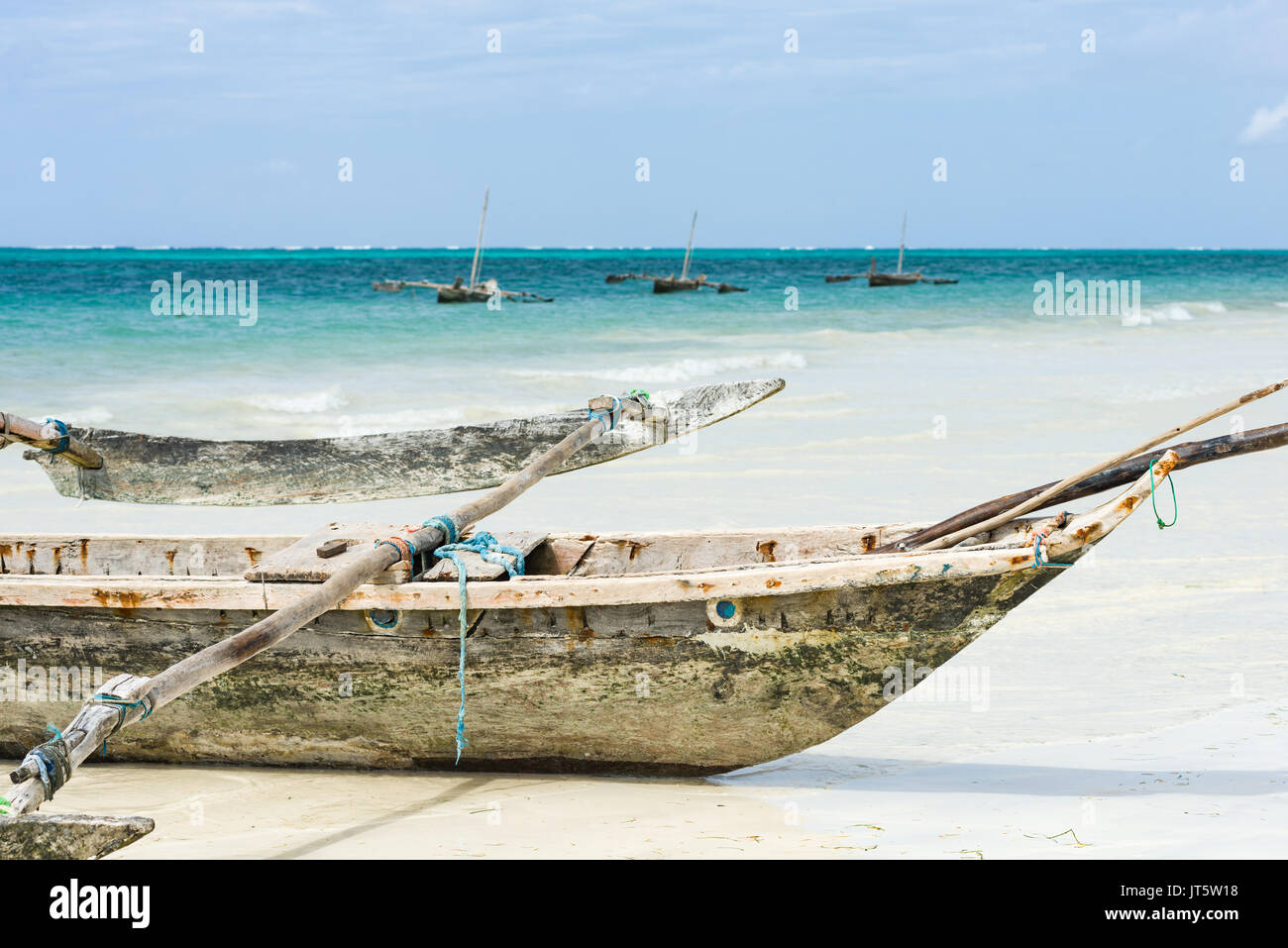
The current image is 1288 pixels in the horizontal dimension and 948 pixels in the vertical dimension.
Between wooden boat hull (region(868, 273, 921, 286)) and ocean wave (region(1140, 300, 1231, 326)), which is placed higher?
wooden boat hull (region(868, 273, 921, 286))

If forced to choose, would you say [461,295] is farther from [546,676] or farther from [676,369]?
[546,676]

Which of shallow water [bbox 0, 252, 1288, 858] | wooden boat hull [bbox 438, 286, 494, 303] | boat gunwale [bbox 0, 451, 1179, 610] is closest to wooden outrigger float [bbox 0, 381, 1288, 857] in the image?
boat gunwale [bbox 0, 451, 1179, 610]

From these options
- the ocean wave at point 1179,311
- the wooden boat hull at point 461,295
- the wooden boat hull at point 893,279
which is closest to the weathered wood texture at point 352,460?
the ocean wave at point 1179,311

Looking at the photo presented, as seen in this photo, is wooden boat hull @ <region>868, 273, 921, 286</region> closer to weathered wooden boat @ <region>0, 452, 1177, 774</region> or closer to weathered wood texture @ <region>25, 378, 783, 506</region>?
weathered wood texture @ <region>25, 378, 783, 506</region>

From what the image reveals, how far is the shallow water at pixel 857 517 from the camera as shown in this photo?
397 cm

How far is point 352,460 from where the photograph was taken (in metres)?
6.18

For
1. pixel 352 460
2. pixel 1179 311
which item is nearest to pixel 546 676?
pixel 352 460

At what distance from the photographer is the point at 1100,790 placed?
4176 mm

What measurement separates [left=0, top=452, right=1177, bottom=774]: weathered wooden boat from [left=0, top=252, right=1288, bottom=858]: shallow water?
0.17 m

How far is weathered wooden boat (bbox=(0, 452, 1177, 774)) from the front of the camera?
3.96 metres

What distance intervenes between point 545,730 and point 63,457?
3396 mm

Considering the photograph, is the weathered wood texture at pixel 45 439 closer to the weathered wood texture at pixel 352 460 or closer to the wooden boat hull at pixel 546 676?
the weathered wood texture at pixel 352 460

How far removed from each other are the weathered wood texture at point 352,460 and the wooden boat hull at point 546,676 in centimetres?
175

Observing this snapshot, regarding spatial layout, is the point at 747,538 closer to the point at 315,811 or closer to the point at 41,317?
the point at 315,811
